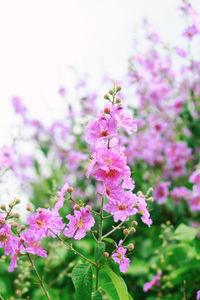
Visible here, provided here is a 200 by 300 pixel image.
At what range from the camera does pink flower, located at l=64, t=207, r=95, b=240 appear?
3.95 ft

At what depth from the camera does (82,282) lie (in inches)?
44.3

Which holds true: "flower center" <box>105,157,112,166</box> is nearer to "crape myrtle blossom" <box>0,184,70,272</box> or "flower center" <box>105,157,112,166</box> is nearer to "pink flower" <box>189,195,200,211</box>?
"crape myrtle blossom" <box>0,184,70,272</box>

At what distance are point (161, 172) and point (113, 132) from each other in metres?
2.95

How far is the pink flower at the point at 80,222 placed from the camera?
121 centimetres

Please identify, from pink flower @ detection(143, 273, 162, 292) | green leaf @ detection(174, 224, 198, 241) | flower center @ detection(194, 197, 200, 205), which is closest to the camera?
green leaf @ detection(174, 224, 198, 241)

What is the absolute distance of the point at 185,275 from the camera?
2.34m

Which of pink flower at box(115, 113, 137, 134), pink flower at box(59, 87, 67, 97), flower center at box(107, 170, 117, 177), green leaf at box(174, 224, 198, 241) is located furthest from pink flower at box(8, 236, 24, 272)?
pink flower at box(59, 87, 67, 97)

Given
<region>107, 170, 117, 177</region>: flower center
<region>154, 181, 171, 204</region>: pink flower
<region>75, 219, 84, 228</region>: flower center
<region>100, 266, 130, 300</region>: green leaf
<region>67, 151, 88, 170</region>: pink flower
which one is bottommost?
<region>154, 181, 171, 204</region>: pink flower

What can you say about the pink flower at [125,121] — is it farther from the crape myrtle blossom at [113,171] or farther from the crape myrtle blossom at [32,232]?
the crape myrtle blossom at [32,232]

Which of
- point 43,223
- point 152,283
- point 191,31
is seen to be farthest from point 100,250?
point 191,31

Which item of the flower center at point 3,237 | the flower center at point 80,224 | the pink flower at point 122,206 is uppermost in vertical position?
the pink flower at point 122,206

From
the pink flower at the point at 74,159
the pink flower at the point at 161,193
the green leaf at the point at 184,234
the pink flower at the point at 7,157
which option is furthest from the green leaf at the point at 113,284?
the pink flower at the point at 74,159

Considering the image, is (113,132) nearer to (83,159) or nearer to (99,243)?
(99,243)

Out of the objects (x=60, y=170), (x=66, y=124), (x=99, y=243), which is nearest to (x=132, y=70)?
(x=66, y=124)
